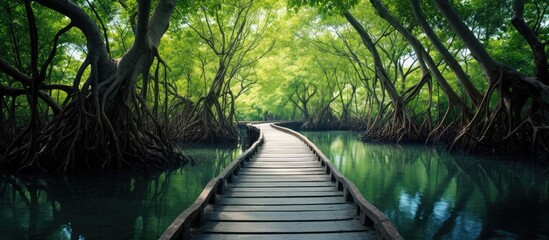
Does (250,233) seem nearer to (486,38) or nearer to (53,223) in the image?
(53,223)

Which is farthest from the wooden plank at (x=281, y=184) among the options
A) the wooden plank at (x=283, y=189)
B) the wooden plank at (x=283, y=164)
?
the wooden plank at (x=283, y=164)

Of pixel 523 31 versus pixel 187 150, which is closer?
pixel 523 31

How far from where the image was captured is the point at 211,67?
26.6 meters

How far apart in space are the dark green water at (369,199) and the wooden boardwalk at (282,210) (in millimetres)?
955

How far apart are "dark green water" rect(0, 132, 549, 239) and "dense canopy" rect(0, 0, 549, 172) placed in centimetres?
99

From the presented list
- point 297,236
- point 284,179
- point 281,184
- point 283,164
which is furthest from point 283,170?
point 297,236

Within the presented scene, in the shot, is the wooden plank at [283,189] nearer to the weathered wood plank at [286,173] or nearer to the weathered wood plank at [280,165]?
the weathered wood plank at [286,173]

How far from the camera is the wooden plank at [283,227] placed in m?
3.87

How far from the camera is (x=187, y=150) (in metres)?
15.1

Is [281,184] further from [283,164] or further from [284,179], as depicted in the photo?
[283,164]

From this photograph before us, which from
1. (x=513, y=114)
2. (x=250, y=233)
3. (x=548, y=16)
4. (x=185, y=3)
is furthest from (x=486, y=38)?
(x=250, y=233)

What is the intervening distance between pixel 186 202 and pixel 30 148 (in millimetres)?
3832

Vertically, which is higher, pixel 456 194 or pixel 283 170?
pixel 283 170

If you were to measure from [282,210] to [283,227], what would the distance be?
0.68 metres
